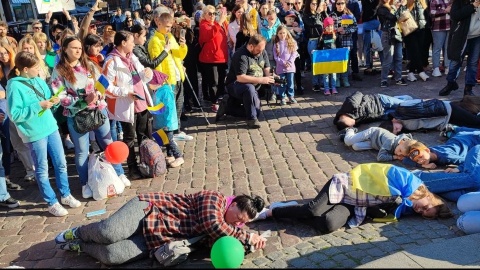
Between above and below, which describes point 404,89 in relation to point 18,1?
below

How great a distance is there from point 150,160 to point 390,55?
565 centimetres

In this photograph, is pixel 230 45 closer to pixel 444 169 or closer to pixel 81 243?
pixel 444 169

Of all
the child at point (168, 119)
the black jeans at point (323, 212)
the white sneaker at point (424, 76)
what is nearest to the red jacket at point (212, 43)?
the child at point (168, 119)

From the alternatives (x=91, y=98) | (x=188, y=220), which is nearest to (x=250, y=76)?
(x=91, y=98)

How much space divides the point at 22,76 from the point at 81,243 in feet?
6.06

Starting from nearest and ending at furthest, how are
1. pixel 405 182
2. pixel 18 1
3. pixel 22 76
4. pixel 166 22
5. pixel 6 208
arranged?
pixel 405 182, pixel 22 76, pixel 6 208, pixel 166 22, pixel 18 1

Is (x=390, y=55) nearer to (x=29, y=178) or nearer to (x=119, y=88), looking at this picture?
(x=119, y=88)

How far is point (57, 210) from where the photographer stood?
481 centimetres

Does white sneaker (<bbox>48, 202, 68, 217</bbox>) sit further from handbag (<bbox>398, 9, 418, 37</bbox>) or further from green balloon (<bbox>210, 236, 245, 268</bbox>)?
handbag (<bbox>398, 9, 418, 37</bbox>)

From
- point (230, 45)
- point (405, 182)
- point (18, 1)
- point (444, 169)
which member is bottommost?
point (444, 169)

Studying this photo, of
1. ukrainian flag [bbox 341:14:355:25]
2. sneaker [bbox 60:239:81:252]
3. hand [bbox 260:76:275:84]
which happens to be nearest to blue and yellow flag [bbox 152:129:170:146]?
hand [bbox 260:76:275:84]

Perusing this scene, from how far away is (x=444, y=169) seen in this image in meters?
5.30

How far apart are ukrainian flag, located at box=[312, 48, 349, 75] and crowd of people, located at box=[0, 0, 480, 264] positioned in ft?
0.73

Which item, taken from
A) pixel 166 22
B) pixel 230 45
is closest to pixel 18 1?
pixel 230 45
